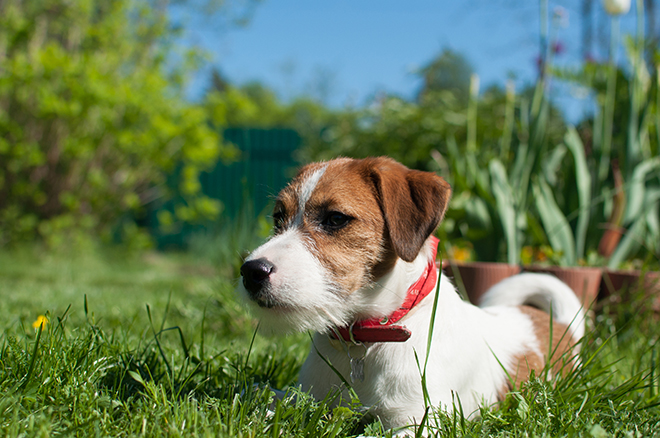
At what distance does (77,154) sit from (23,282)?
2690mm

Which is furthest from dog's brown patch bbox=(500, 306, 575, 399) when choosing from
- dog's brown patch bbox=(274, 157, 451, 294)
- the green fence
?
the green fence

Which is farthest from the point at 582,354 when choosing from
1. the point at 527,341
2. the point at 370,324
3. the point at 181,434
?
the point at 181,434

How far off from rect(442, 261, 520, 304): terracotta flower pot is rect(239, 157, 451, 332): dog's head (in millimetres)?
1635

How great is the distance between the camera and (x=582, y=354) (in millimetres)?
2449

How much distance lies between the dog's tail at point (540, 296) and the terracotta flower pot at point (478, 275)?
1.59ft

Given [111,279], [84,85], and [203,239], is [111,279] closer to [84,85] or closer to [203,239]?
[203,239]

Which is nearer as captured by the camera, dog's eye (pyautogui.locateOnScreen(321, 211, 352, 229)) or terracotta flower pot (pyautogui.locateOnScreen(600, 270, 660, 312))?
dog's eye (pyautogui.locateOnScreen(321, 211, 352, 229))

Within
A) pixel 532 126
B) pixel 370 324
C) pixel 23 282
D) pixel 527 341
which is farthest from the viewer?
pixel 23 282

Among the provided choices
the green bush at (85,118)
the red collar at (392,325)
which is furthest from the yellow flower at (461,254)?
the green bush at (85,118)

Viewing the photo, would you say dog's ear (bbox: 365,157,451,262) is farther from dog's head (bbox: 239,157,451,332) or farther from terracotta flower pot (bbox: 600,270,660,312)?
terracotta flower pot (bbox: 600,270,660,312)

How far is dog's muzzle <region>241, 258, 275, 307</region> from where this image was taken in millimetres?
2000

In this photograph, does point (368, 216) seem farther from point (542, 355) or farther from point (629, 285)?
point (629, 285)

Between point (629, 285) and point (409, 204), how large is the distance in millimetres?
2513

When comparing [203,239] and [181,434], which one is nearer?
[181,434]
